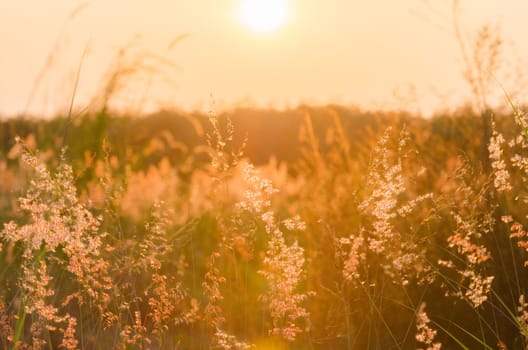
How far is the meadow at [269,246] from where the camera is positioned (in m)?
2.51

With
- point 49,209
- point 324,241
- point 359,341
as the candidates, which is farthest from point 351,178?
point 49,209

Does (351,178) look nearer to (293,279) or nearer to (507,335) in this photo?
(507,335)

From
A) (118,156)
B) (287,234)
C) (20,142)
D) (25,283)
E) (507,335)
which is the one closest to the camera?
(25,283)

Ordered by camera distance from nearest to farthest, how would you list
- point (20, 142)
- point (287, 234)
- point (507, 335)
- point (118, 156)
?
point (20, 142) < point (507, 335) < point (118, 156) < point (287, 234)

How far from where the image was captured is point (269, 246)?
2477 millimetres

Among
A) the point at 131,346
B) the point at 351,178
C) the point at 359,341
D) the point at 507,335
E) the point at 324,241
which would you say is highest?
the point at 351,178

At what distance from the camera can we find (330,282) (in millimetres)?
3877

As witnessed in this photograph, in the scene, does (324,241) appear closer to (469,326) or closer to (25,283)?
(469,326)

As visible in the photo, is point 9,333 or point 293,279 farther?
point 9,333

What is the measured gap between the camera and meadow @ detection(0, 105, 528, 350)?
2506 mm

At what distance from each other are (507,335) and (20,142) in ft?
8.31

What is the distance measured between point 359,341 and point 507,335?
782 millimetres

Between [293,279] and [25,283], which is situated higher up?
[293,279]

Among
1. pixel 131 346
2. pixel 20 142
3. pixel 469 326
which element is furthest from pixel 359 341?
pixel 20 142
